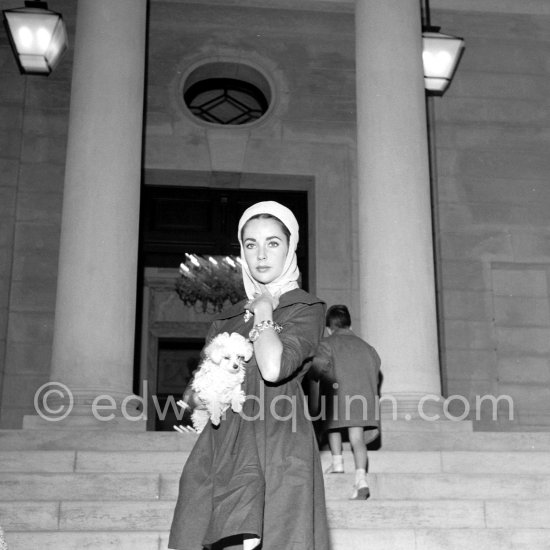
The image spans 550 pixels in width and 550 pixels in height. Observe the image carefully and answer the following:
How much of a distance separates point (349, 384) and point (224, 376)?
5678 mm

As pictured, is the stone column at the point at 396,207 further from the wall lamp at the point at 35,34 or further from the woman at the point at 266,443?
the woman at the point at 266,443

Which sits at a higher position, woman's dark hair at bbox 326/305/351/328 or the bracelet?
woman's dark hair at bbox 326/305/351/328

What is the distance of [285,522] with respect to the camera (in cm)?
342

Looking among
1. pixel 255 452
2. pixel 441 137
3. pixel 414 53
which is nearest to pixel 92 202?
pixel 414 53

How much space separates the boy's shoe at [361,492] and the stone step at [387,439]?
229cm

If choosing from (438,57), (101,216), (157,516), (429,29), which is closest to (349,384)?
(157,516)

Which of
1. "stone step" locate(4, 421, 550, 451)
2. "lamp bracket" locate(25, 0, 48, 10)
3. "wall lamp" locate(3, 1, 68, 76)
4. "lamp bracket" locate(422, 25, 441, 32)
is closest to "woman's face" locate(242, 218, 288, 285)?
"stone step" locate(4, 421, 550, 451)

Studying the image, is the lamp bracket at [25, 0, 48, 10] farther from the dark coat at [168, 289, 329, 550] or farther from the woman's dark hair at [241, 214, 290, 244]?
the dark coat at [168, 289, 329, 550]

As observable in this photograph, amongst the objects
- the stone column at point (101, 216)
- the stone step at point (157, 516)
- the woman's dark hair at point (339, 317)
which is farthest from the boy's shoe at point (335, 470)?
the stone column at point (101, 216)

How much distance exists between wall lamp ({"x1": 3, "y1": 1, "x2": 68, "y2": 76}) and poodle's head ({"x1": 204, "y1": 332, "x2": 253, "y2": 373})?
9.79 metres

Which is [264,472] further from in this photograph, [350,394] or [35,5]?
[35,5]

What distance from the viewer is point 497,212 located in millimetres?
16438

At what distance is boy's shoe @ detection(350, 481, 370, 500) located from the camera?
8320mm

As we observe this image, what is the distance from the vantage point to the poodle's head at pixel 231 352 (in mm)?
3660
